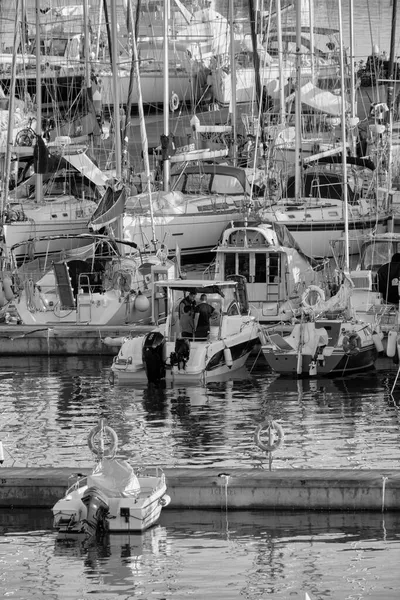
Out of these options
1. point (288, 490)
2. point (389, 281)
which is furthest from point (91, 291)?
point (288, 490)

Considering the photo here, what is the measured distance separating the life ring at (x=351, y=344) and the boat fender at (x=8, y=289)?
33.2 ft

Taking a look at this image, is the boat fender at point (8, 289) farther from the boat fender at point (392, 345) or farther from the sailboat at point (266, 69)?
the sailboat at point (266, 69)

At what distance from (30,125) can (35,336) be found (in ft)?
82.3

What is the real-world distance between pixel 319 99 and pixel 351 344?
23070mm

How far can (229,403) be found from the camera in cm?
3148

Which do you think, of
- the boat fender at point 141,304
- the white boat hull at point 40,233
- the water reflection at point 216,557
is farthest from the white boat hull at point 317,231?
the water reflection at point 216,557

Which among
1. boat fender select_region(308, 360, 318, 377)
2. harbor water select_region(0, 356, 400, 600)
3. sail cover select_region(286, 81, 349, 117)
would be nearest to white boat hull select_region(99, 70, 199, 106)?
sail cover select_region(286, 81, 349, 117)

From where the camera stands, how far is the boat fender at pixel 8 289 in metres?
40.7

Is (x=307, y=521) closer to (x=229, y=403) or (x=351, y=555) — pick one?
(x=351, y=555)

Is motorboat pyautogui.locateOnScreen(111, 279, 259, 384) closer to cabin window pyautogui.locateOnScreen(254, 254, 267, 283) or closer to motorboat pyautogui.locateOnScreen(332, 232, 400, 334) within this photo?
motorboat pyautogui.locateOnScreen(332, 232, 400, 334)

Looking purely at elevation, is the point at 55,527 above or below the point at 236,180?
below

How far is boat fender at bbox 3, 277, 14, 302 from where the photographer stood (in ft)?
134

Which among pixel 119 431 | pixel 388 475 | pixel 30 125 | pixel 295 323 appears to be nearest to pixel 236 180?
pixel 30 125

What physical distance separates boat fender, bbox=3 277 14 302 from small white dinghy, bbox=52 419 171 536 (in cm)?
1874
